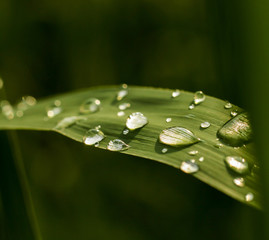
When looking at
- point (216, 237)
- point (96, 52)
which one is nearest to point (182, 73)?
point (96, 52)

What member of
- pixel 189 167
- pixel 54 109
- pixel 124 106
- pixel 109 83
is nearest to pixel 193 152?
pixel 189 167

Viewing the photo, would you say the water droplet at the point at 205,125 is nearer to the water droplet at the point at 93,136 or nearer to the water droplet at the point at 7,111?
the water droplet at the point at 93,136

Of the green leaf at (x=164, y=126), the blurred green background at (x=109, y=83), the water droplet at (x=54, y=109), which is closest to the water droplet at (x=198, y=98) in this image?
the green leaf at (x=164, y=126)

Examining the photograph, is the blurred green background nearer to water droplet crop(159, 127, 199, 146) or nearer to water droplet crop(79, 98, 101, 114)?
water droplet crop(79, 98, 101, 114)

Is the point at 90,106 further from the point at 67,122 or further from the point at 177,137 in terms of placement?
the point at 177,137

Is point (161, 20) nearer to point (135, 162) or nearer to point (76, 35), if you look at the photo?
point (76, 35)

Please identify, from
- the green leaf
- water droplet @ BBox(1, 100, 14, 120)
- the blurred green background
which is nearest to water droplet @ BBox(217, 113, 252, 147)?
the green leaf
